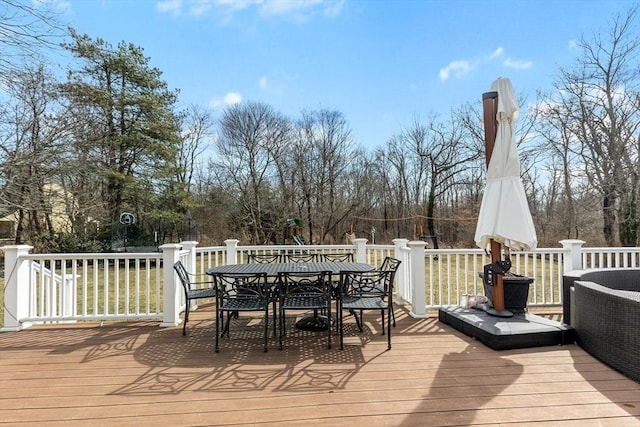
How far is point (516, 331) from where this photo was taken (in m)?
3.21

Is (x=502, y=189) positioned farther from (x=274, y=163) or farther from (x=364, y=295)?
(x=274, y=163)

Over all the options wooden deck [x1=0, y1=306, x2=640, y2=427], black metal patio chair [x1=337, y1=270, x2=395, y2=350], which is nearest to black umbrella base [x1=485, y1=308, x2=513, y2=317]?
wooden deck [x1=0, y1=306, x2=640, y2=427]

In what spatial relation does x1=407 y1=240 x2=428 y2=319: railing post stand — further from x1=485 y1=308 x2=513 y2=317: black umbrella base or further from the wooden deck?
x1=485 y1=308 x2=513 y2=317: black umbrella base

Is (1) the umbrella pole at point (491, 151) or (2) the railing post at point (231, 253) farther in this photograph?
(2) the railing post at point (231, 253)

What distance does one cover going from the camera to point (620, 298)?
8.50ft

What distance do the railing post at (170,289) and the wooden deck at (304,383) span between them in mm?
385

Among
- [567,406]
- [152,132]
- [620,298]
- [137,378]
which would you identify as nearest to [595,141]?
[620,298]

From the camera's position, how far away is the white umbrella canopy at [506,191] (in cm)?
335

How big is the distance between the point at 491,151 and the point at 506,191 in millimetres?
489

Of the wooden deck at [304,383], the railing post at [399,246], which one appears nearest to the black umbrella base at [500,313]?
the wooden deck at [304,383]

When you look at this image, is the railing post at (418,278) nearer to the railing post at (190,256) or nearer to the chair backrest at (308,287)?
the chair backrest at (308,287)

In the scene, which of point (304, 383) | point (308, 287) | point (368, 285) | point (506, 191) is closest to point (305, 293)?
point (308, 287)

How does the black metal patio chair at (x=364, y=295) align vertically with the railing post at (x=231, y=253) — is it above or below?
below

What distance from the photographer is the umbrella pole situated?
3.57 meters
